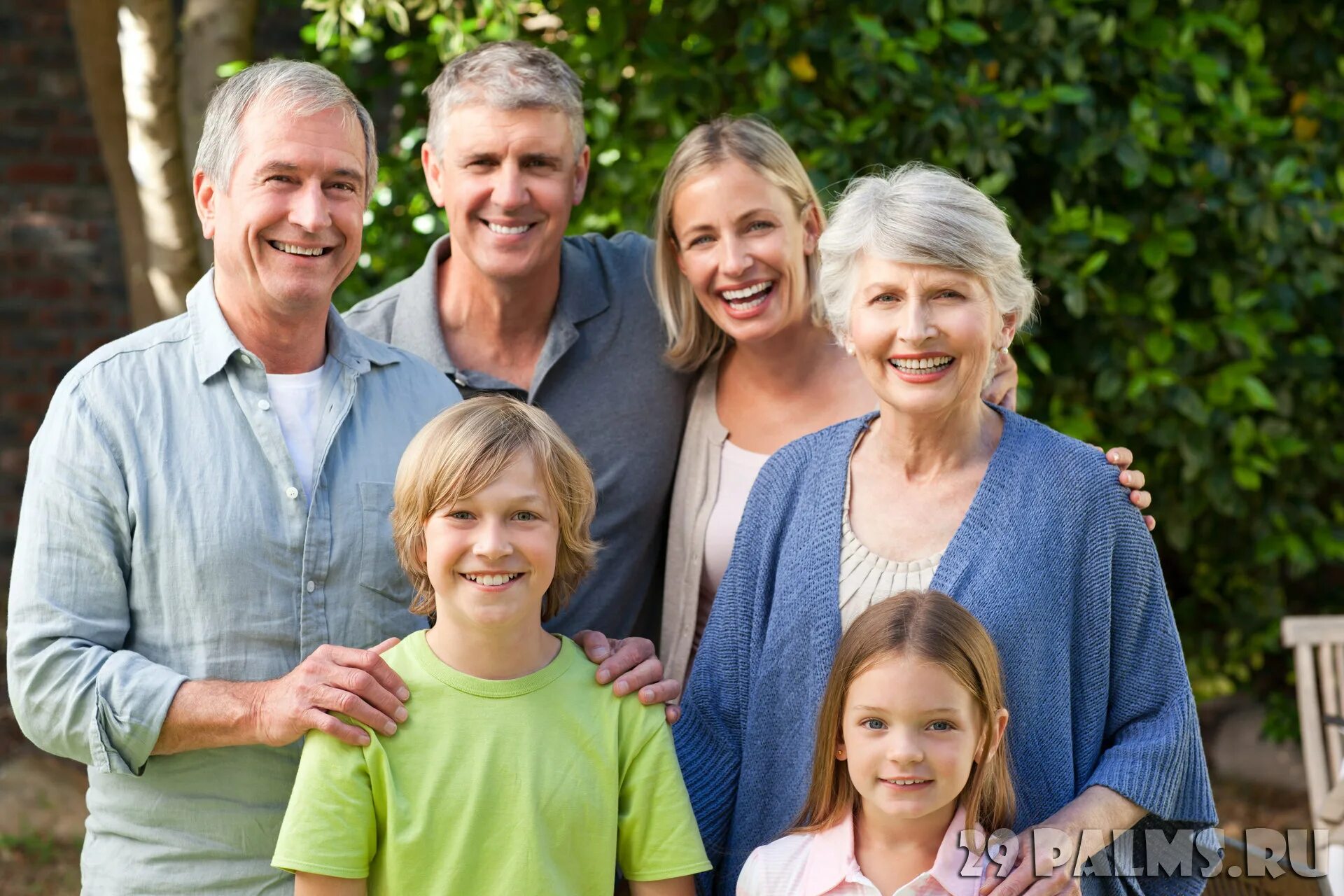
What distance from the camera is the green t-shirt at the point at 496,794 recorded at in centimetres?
190

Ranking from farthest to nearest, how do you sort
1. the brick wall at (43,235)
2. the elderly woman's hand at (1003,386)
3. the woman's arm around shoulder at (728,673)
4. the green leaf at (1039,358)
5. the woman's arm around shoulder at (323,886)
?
the brick wall at (43,235), the green leaf at (1039,358), the elderly woman's hand at (1003,386), the woman's arm around shoulder at (728,673), the woman's arm around shoulder at (323,886)

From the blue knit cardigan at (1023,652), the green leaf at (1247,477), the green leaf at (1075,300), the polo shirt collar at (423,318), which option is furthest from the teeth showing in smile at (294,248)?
the green leaf at (1247,477)

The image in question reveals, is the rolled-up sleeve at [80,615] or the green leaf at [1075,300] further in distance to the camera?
the green leaf at [1075,300]

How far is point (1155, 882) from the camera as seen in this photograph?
2180mm

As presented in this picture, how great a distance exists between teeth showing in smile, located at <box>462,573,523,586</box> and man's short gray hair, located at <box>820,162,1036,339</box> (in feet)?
2.25

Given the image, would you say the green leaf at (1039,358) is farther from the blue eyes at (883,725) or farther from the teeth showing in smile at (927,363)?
the blue eyes at (883,725)

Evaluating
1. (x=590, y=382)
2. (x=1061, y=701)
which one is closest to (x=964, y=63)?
(x=590, y=382)

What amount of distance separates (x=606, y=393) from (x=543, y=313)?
0.23 m

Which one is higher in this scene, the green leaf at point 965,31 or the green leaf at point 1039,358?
the green leaf at point 965,31

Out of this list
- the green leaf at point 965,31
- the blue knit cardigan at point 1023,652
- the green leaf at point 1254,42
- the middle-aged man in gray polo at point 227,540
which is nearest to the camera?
the middle-aged man in gray polo at point 227,540

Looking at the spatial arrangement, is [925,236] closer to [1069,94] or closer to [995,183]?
[995,183]

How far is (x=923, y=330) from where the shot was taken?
209cm

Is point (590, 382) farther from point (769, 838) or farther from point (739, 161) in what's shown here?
point (769, 838)

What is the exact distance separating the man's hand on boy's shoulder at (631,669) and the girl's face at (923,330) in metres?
0.55
